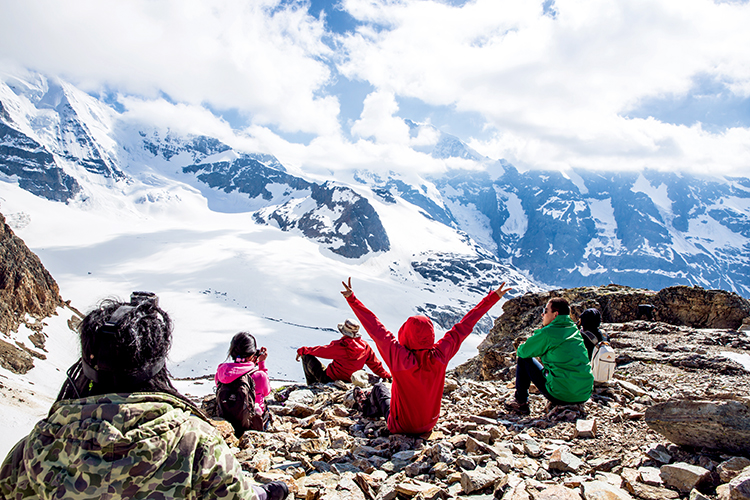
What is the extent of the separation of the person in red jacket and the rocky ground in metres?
0.26

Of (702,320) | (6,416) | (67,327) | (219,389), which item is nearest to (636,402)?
(219,389)

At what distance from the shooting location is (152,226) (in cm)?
18650

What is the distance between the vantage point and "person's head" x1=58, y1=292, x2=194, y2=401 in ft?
6.86

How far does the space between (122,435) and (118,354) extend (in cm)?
41

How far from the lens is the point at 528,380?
6289mm

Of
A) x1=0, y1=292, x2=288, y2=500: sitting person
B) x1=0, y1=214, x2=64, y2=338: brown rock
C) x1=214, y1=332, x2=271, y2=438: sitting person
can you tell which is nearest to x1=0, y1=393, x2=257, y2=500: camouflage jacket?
x1=0, y1=292, x2=288, y2=500: sitting person

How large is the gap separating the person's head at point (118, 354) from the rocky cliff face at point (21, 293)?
34.5m

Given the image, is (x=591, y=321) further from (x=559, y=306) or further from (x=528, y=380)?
(x=528, y=380)

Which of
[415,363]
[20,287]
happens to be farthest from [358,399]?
[20,287]

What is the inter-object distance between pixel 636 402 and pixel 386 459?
15.1 feet

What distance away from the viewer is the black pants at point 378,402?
5.98 metres

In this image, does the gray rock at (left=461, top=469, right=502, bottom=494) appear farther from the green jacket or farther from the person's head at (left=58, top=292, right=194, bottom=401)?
the person's head at (left=58, top=292, right=194, bottom=401)

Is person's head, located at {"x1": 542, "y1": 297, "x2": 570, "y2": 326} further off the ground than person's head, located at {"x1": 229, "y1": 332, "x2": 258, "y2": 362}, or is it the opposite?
person's head, located at {"x1": 542, "y1": 297, "x2": 570, "y2": 326}

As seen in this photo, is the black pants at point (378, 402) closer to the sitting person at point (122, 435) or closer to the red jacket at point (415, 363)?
the red jacket at point (415, 363)
